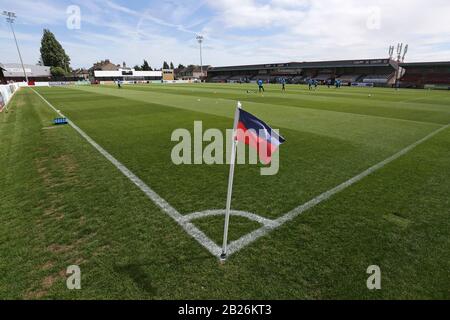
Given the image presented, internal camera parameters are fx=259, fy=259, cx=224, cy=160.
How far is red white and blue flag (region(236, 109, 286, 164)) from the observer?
3207 millimetres

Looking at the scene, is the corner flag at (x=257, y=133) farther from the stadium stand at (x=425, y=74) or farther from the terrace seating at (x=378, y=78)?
the terrace seating at (x=378, y=78)

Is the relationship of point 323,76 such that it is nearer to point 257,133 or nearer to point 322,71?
point 322,71

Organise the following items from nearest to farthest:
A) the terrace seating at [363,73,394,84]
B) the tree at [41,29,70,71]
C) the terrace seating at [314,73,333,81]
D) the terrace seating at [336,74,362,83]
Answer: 1. the terrace seating at [363,73,394,84]
2. the terrace seating at [336,74,362,83]
3. the terrace seating at [314,73,333,81]
4. the tree at [41,29,70,71]

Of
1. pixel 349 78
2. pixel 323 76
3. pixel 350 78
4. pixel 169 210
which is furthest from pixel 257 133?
pixel 323 76

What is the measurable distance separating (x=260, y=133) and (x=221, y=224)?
1.85 meters

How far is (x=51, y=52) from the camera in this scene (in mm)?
99500

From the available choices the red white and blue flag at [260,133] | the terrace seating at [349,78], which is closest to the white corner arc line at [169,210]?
the red white and blue flag at [260,133]

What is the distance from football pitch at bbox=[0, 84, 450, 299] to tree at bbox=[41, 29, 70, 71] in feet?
379

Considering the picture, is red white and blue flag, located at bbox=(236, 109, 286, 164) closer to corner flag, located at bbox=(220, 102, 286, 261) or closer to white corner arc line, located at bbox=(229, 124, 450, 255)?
corner flag, located at bbox=(220, 102, 286, 261)

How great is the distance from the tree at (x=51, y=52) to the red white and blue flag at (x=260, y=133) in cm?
12291

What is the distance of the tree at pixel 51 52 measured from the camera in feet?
322

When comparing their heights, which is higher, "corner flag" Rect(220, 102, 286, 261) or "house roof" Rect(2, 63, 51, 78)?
"house roof" Rect(2, 63, 51, 78)

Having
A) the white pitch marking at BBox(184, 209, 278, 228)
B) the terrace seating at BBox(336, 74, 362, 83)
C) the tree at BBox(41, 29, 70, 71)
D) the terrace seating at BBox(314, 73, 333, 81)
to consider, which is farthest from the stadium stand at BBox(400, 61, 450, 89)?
the tree at BBox(41, 29, 70, 71)

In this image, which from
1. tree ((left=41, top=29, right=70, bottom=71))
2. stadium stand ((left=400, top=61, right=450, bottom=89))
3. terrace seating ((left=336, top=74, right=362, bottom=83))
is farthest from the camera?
tree ((left=41, top=29, right=70, bottom=71))
